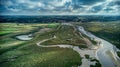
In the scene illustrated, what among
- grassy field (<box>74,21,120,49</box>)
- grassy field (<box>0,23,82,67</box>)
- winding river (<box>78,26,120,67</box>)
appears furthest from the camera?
grassy field (<box>74,21,120,49</box>)

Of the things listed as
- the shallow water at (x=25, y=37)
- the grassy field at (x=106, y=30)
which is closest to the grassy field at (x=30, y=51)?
the shallow water at (x=25, y=37)

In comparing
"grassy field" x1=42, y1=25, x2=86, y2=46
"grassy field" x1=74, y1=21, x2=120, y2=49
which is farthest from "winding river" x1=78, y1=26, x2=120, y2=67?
"grassy field" x1=42, y1=25, x2=86, y2=46

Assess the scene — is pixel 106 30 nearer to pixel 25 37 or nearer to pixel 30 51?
pixel 30 51

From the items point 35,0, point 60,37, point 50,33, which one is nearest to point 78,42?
point 60,37

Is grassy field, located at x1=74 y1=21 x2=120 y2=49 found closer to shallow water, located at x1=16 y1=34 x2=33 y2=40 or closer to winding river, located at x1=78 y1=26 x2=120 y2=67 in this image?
winding river, located at x1=78 y1=26 x2=120 y2=67

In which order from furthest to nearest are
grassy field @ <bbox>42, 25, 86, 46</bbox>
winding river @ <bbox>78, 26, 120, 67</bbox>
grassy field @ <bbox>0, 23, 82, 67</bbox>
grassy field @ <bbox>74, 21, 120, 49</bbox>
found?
grassy field @ <bbox>74, 21, 120, 49</bbox> → grassy field @ <bbox>42, 25, 86, 46</bbox> → winding river @ <bbox>78, 26, 120, 67</bbox> → grassy field @ <bbox>0, 23, 82, 67</bbox>

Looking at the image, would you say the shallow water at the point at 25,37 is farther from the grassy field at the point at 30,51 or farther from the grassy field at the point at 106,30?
the grassy field at the point at 106,30

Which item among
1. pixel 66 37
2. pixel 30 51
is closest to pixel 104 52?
pixel 66 37
